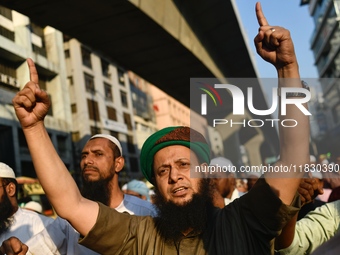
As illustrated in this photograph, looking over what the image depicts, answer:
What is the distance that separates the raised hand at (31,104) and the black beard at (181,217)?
2.55 ft

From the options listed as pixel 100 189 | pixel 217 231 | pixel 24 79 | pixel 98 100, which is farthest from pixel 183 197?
pixel 98 100

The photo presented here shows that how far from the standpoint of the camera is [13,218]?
3285 millimetres

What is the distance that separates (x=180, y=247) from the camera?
204cm

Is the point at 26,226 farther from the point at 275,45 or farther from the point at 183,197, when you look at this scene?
the point at 275,45

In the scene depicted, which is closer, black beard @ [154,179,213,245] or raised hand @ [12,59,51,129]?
raised hand @ [12,59,51,129]

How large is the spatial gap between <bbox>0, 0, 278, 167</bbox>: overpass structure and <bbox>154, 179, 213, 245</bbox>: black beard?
4094mm

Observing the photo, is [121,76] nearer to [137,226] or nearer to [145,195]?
[145,195]

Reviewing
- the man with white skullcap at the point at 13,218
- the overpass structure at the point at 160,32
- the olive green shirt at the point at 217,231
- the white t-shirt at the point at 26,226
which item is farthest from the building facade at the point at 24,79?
the olive green shirt at the point at 217,231

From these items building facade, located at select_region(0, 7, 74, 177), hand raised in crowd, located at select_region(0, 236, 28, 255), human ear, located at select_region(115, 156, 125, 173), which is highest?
building facade, located at select_region(0, 7, 74, 177)

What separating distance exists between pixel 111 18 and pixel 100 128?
28.6m

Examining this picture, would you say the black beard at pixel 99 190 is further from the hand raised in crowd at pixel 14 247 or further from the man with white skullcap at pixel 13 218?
the hand raised in crowd at pixel 14 247

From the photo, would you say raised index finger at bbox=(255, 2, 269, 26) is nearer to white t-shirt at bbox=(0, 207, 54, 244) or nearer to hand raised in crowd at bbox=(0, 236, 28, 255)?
hand raised in crowd at bbox=(0, 236, 28, 255)

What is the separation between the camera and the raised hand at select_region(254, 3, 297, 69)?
1.77 m

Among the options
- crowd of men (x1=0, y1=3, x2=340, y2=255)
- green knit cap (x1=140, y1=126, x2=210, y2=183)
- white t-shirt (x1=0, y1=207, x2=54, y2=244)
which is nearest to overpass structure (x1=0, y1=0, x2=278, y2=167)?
white t-shirt (x1=0, y1=207, x2=54, y2=244)
